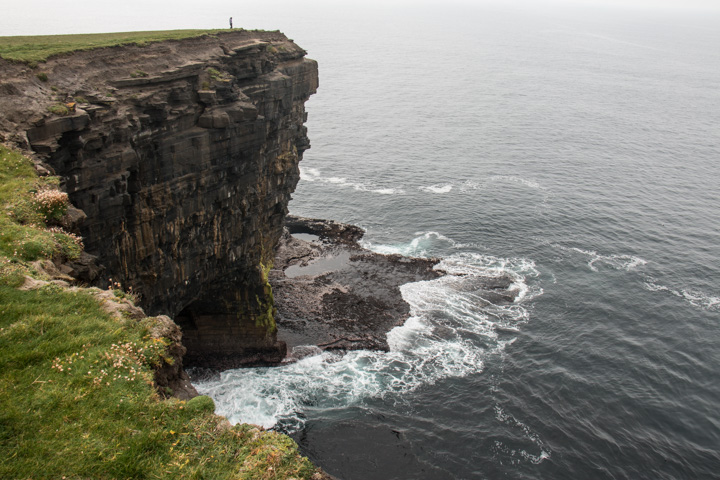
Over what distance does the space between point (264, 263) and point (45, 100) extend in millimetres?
26009

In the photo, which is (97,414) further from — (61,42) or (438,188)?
(438,188)

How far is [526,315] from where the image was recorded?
2434 inches

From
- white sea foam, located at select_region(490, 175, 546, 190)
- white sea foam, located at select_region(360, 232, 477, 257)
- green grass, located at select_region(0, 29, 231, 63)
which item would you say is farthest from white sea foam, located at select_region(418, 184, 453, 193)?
green grass, located at select_region(0, 29, 231, 63)

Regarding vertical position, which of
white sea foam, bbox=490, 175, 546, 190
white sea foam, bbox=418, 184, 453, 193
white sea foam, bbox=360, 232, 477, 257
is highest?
white sea foam, bbox=490, 175, 546, 190

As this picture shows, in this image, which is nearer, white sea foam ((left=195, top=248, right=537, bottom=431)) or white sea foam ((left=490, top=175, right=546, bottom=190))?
white sea foam ((left=195, top=248, right=537, bottom=431))

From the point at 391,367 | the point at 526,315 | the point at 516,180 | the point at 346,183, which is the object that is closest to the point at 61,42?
the point at 391,367

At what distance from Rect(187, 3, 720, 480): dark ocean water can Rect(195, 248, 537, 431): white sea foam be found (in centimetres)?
19

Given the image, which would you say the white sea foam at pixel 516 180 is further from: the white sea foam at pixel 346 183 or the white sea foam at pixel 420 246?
the white sea foam at pixel 420 246

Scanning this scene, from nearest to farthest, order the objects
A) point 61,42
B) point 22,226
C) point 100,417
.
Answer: point 100,417 < point 22,226 < point 61,42

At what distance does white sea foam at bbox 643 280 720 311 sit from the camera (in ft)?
205

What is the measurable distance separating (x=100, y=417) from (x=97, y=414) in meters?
0.15

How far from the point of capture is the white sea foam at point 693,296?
62562mm

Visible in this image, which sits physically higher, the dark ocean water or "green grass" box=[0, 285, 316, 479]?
"green grass" box=[0, 285, 316, 479]

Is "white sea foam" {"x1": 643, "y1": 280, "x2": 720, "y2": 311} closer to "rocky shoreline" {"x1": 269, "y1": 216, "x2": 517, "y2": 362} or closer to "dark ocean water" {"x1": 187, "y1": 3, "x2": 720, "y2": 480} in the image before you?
"dark ocean water" {"x1": 187, "y1": 3, "x2": 720, "y2": 480}
